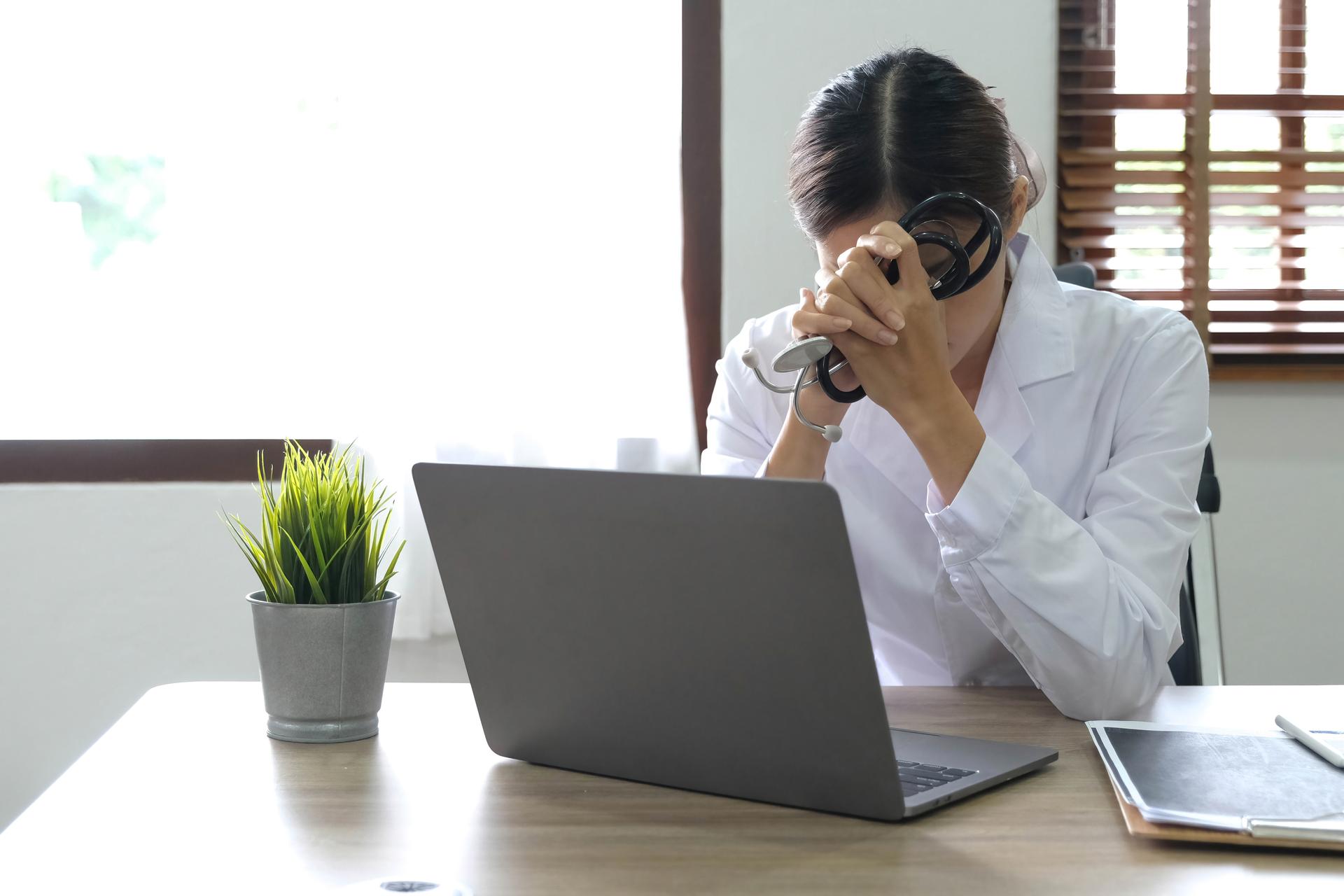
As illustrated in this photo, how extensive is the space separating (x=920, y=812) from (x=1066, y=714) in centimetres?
30

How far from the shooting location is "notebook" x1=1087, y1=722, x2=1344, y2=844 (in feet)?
2.08

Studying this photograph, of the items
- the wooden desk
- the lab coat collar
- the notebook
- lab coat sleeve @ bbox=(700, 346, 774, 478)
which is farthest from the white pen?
lab coat sleeve @ bbox=(700, 346, 774, 478)

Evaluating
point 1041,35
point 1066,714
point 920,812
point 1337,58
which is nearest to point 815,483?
point 920,812

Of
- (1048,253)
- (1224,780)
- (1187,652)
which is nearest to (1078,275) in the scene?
(1187,652)

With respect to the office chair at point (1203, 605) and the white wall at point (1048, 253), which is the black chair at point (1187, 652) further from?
the white wall at point (1048, 253)

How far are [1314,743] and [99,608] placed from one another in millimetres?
2101

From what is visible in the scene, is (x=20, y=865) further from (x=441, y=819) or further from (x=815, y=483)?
(x=815, y=483)

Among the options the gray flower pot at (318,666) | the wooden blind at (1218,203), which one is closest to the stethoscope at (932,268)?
the gray flower pot at (318,666)

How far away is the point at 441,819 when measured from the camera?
0.70 meters

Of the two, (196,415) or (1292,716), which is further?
(196,415)

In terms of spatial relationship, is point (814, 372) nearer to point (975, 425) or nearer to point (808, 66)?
point (975, 425)

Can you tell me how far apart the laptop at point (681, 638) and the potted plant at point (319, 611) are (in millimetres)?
106

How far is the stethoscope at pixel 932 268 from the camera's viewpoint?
0.97 meters

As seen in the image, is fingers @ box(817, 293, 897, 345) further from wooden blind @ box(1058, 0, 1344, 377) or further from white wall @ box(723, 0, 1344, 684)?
wooden blind @ box(1058, 0, 1344, 377)
